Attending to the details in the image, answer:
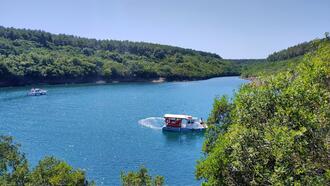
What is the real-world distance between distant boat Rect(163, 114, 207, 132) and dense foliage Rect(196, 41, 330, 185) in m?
52.4

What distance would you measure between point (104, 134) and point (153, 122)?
15.4 m

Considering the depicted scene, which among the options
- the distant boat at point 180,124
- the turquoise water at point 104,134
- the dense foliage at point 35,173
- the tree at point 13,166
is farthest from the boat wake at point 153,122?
the dense foliage at point 35,173

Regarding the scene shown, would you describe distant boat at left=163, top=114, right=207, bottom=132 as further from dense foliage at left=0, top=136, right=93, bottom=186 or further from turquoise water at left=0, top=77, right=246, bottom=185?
dense foliage at left=0, top=136, right=93, bottom=186

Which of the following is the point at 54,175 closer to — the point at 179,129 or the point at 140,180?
the point at 140,180

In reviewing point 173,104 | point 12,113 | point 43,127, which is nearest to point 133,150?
point 43,127

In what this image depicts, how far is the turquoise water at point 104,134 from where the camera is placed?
51.2m

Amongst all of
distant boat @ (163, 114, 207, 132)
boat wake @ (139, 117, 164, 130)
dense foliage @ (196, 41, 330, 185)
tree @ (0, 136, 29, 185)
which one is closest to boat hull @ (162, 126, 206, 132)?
distant boat @ (163, 114, 207, 132)

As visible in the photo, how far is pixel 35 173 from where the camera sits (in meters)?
23.7

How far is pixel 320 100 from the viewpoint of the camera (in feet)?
59.6

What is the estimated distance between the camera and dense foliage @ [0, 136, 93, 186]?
23.2 m

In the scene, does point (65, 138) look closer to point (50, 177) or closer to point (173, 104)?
point (50, 177)

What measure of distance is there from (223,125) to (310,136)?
1436 cm

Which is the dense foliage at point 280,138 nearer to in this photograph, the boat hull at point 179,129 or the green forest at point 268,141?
the green forest at point 268,141

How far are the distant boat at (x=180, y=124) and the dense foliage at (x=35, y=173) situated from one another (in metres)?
51.6
